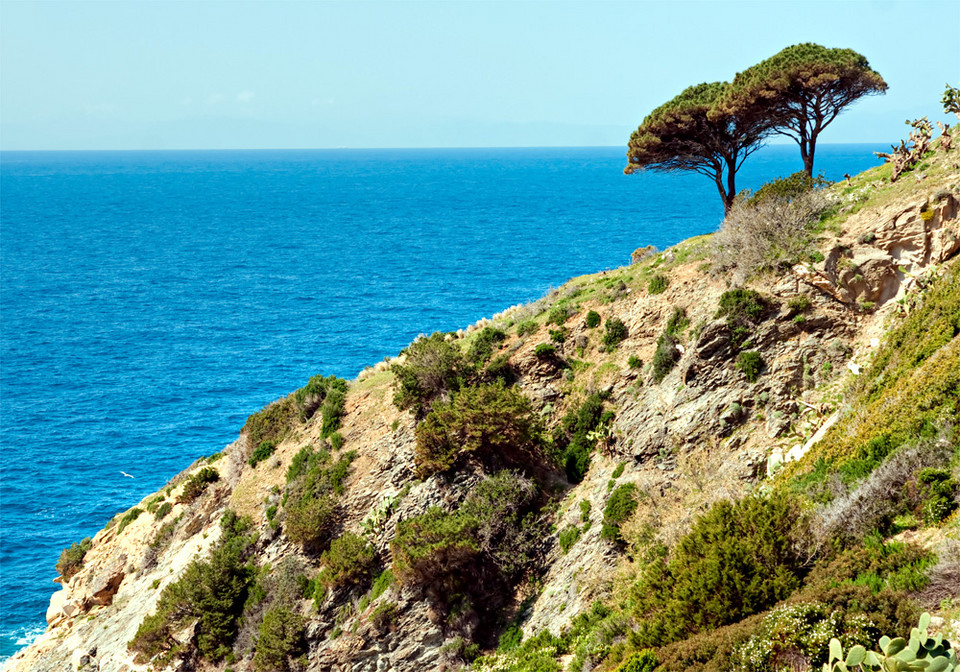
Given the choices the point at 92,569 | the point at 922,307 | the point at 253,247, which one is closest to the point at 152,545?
the point at 92,569

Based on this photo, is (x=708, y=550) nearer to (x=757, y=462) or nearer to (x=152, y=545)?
(x=757, y=462)

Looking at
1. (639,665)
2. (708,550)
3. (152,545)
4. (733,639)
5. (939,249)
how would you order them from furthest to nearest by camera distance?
(152,545) → (939,249) → (708,550) → (639,665) → (733,639)

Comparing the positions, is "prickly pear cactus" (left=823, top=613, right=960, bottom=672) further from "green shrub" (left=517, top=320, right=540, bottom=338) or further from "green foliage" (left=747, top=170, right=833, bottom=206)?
"green shrub" (left=517, top=320, right=540, bottom=338)

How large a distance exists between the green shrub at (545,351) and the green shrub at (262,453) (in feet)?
50.0

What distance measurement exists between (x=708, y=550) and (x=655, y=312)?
16.7m

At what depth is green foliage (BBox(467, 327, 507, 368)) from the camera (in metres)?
36.1

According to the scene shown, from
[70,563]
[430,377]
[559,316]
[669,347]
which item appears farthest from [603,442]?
[70,563]

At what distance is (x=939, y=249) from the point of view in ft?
88.5

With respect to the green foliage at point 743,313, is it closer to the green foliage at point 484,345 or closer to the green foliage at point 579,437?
the green foliage at point 579,437

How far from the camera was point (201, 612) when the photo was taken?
31.5 metres

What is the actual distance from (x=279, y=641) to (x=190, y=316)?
255 ft

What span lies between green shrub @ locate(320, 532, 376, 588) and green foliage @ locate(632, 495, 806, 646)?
14492mm

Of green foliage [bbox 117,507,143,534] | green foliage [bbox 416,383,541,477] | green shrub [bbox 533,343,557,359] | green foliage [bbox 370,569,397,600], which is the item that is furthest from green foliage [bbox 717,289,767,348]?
green foliage [bbox 117,507,143,534]

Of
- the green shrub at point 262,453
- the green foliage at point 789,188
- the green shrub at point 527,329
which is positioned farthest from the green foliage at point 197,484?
the green foliage at point 789,188
